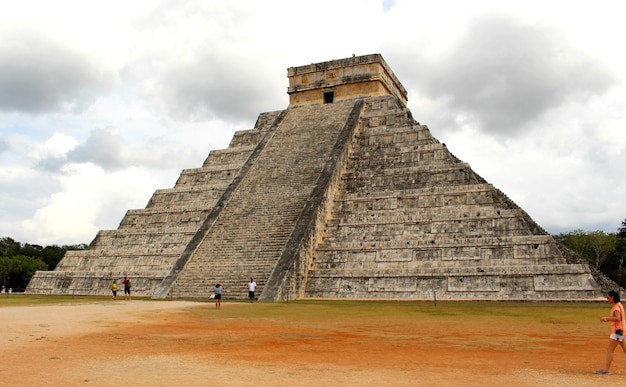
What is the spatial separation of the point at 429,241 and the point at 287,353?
36.8 feet

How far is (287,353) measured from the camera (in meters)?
7.44

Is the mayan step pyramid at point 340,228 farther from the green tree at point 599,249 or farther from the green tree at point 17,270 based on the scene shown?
the green tree at point 599,249

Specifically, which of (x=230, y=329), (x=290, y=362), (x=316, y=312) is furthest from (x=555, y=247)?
(x=290, y=362)

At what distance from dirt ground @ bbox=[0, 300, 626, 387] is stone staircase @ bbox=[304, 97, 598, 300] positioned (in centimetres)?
534

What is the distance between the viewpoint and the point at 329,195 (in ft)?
67.7

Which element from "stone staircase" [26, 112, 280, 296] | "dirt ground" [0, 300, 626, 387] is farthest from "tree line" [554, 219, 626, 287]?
"dirt ground" [0, 300, 626, 387]

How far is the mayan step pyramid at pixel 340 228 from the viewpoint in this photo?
16609 mm

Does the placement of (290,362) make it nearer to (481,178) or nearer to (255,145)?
(481,178)

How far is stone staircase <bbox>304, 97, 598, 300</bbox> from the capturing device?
52.4 feet

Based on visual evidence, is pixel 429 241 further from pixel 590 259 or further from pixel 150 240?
pixel 590 259

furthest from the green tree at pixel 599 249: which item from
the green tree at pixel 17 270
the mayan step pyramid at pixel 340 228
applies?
the green tree at pixel 17 270

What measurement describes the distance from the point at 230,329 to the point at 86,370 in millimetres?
4090

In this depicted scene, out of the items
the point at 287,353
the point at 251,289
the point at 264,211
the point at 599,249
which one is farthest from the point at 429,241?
the point at 599,249

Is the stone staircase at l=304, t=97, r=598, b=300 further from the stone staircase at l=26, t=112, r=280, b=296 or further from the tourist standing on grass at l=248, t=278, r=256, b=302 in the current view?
the stone staircase at l=26, t=112, r=280, b=296
